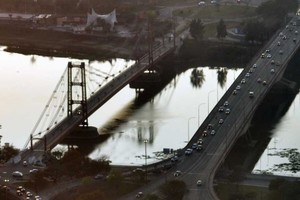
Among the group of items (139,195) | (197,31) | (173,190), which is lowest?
(139,195)

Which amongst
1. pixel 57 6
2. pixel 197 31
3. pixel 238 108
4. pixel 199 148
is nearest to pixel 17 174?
pixel 199 148

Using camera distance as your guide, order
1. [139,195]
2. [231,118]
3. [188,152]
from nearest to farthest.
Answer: [139,195] < [188,152] < [231,118]

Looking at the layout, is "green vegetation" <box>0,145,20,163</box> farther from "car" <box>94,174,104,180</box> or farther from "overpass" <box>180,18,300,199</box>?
"overpass" <box>180,18,300,199</box>

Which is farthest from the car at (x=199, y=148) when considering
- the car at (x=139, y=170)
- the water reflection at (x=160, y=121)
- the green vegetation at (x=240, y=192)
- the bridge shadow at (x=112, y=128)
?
the bridge shadow at (x=112, y=128)

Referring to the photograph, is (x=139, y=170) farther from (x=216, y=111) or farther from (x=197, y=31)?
(x=197, y=31)


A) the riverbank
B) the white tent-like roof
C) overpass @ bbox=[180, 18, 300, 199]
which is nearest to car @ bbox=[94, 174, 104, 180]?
overpass @ bbox=[180, 18, 300, 199]

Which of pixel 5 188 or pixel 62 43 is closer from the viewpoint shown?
pixel 5 188

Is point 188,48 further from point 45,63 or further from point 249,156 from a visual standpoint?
point 249,156
